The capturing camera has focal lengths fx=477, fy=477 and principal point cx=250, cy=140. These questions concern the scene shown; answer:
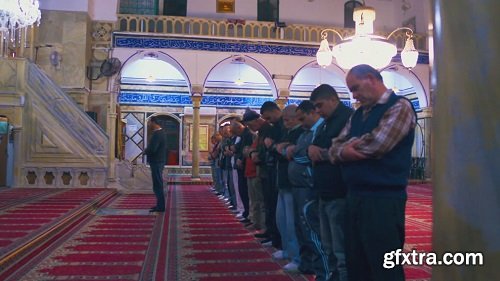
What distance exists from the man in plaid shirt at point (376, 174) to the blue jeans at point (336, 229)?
11.7 inches

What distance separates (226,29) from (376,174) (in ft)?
35.5

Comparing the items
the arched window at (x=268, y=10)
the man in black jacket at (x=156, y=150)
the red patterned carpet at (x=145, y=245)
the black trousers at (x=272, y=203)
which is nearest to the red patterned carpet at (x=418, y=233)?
the red patterned carpet at (x=145, y=245)

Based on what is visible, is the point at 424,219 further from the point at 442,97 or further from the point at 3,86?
the point at 3,86

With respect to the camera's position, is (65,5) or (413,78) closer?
(65,5)

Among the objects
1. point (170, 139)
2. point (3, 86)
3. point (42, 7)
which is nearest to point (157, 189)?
point (3, 86)

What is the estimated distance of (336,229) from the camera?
2.18 m

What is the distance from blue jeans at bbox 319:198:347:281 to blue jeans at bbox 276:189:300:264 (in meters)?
0.77

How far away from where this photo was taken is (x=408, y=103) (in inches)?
68.6

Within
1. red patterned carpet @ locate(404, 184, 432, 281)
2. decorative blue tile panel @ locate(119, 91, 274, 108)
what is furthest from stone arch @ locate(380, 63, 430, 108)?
red patterned carpet @ locate(404, 184, 432, 281)

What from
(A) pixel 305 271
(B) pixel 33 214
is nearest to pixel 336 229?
(A) pixel 305 271

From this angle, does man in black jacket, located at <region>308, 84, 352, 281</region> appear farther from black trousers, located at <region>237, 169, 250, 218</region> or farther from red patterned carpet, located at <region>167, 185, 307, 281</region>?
black trousers, located at <region>237, 169, 250, 218</region>

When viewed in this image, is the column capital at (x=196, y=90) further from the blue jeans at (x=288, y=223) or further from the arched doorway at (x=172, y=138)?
the blue jeans at (x=288, y=223)

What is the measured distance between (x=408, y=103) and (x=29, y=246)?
3024 millimetres

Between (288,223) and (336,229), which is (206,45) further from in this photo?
(336,229)
